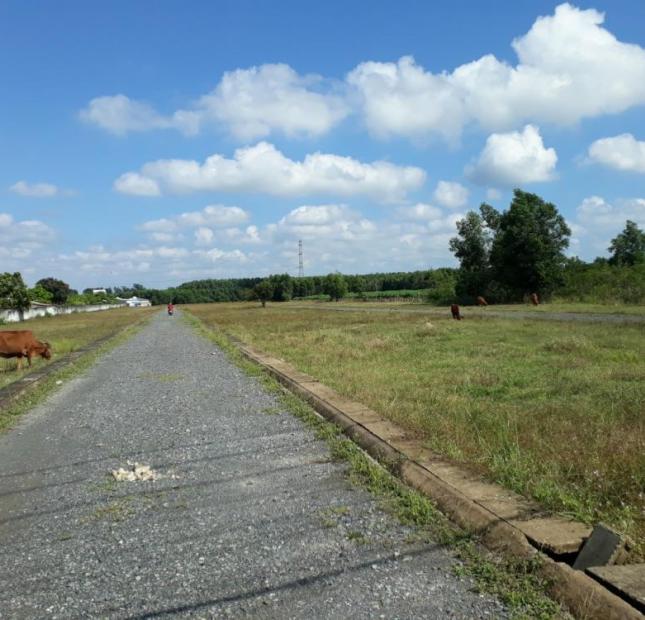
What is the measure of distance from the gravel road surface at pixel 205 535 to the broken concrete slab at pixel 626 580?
1.78ft

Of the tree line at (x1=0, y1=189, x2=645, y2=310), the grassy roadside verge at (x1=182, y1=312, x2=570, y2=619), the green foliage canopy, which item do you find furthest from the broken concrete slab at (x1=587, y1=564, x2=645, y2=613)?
the green foliage canopy

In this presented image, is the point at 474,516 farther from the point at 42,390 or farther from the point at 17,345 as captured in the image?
the point at 17,345

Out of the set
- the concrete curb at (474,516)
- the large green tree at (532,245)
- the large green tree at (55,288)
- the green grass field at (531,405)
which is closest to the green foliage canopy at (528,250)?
the large green tree at (532,245)

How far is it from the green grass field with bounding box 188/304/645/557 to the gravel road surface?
1.23 m

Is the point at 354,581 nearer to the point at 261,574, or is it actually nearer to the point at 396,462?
the point at 261,574

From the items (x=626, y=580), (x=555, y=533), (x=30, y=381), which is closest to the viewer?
(x=626, y=580)

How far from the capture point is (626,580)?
9.64 feet

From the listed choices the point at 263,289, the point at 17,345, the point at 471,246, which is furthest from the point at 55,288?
the point at 17,345

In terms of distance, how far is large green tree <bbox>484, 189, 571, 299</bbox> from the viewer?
49.8 metres

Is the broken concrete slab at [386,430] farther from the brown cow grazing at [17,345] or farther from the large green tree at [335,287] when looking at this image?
the large green tree at [335,287]

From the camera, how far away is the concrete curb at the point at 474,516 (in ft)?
9.25

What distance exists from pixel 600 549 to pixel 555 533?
1.10ft

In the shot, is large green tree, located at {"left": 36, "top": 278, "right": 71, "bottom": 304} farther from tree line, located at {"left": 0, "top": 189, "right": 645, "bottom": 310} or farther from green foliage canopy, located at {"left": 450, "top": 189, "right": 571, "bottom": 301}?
green foliage canopy, located at {"left": 450, "top": 189, "right": 571, "bottom": 301}

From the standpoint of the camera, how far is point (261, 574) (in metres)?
3.38
